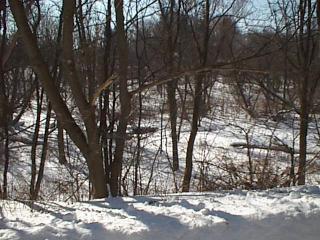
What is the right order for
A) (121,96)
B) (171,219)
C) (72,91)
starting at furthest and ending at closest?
(121,96) → (72,91) → (171,219)

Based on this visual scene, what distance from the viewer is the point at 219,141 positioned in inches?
725

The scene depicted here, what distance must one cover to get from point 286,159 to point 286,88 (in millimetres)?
4664

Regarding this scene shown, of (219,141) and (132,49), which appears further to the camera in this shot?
(219,141)

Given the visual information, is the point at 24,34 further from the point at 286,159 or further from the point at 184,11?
the point at 184,11

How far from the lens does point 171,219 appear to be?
3.69 meters

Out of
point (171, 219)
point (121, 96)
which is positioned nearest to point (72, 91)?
point (121, 96)

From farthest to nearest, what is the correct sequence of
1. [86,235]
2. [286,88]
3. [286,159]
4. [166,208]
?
[286,88], [286,159], [166,208], [86,235]

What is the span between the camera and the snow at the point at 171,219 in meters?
3.41

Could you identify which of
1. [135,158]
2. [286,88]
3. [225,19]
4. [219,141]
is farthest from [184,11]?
[219,141]

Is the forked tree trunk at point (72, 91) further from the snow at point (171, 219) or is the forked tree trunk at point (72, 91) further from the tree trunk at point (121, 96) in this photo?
the snow at point (171, 219)

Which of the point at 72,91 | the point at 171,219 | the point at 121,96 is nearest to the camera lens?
the point at 171,219

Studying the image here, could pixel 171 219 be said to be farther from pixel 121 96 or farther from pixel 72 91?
pixel 121 96

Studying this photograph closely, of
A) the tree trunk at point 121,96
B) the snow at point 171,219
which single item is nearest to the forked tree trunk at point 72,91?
the tree trunk at point 121,96

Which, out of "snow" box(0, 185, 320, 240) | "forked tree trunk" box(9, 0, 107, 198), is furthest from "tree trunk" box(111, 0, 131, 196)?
"snow" box(0, 185, 320, 240)
